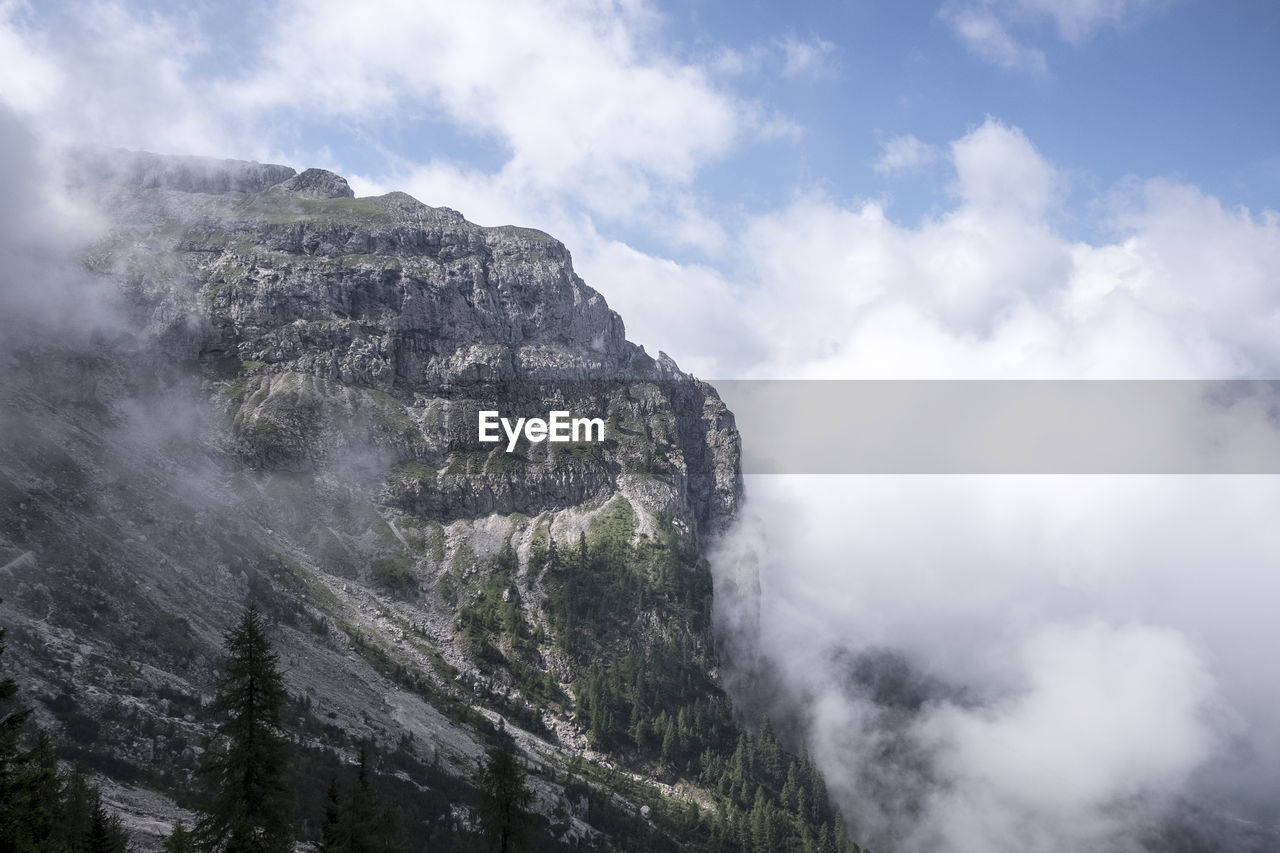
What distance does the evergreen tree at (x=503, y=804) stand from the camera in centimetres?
5584

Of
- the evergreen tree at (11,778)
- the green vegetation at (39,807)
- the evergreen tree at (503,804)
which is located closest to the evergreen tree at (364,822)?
the evergreen tree at (503,804)

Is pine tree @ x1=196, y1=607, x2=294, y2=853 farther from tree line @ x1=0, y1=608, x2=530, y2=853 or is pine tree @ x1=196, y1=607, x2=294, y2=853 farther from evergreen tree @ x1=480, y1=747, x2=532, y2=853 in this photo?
evergreen tree @ x1=480, y1=747, x2=532, y2=853

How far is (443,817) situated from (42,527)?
90.2 m

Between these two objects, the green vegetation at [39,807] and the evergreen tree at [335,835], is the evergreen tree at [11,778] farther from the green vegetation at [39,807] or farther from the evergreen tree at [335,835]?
the evergreen tree at [335,835]

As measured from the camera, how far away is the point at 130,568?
15350cm

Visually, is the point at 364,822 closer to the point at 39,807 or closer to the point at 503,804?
the point at 503,804

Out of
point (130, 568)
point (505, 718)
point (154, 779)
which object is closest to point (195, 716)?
point (154, 779)

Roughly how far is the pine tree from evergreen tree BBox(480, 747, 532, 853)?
1428 cm

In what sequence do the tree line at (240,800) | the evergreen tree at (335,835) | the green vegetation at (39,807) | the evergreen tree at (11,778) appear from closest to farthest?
the evergreen tree at (11,778) → the green vegetation at (39,807) → the tree line at (240,800) → the evergreen tree at (335,835)

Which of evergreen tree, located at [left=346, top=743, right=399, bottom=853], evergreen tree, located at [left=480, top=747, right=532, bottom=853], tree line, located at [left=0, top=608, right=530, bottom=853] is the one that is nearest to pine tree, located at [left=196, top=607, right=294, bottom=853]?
tree line, located at [left=0, top=608, right=530, bottom=853]

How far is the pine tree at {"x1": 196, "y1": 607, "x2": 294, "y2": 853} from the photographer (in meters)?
42.2

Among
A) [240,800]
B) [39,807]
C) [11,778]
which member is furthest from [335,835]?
[11,778]

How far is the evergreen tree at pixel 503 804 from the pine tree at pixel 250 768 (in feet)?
46.9

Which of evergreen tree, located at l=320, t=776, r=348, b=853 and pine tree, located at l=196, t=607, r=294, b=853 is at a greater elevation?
pine tree, located at l=196, t=607, r=294, b=853
